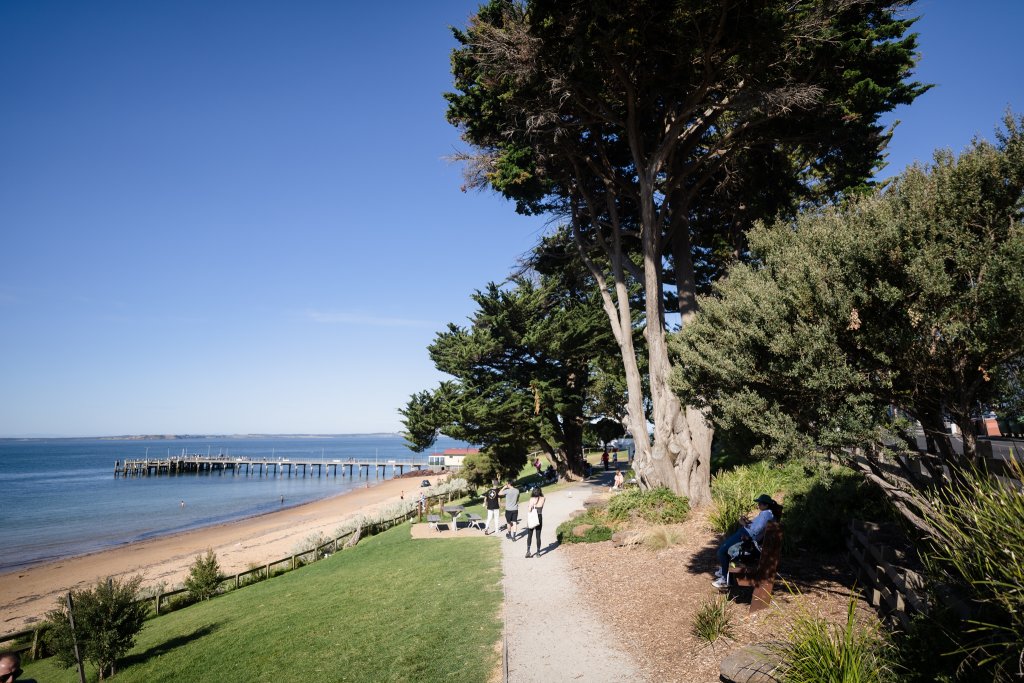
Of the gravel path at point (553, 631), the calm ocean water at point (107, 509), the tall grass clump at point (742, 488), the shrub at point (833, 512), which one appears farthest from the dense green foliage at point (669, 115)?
the calm ocean water at point (107, 509)

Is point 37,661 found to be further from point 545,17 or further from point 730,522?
point 545,17

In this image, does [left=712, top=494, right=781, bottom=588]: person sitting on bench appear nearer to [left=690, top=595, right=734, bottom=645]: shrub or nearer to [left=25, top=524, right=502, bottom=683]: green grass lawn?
[left=690, top=595, right=734, bottom=645]: shrub

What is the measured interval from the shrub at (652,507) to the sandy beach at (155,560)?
1852cm

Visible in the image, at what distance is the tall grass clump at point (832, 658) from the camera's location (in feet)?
13.9

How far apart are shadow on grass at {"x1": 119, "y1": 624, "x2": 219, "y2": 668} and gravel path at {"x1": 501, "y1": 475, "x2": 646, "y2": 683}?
23.8ft

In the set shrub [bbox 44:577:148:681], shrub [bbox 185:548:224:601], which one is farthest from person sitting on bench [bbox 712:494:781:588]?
shrub [bbox 185:548:224:601]

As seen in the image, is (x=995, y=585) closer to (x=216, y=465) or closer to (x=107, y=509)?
(x=107, y=509)

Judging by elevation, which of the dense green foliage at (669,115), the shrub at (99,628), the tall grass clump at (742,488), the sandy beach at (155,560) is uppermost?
the dense green foliage at (669,115)

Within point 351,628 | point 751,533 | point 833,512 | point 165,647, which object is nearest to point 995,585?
point 751,533

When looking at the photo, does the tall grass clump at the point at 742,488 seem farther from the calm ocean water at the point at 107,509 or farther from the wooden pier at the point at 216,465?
the wooden pier at the point at 216,465

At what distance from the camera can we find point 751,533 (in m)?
7.62

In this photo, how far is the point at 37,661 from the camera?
42.8 feet

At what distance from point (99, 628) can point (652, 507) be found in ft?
41.8

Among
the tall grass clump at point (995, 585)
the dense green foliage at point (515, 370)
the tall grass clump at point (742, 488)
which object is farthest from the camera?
the dense green foliage at point (515, 370)
